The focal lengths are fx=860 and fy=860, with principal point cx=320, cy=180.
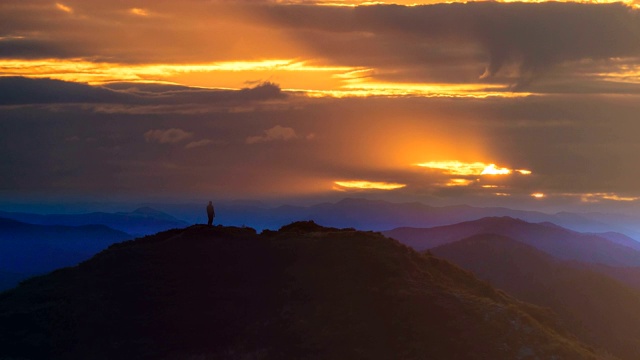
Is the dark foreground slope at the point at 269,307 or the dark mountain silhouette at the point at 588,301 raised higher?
the dark foreground slope at the point at 269,307

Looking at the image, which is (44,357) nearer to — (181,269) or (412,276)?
(181,269)

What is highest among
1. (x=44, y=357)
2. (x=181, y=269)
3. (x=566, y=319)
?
(x=181, y=269)

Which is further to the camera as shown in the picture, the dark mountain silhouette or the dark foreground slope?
the dark mountain silhouette

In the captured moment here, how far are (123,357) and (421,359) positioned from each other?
75.6ft

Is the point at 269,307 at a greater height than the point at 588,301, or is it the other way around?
the point at 269,307

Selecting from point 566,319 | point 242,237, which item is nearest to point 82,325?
point 242,237

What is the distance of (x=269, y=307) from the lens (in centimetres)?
7356

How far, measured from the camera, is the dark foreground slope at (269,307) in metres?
66.3

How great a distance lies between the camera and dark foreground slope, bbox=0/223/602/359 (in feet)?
218

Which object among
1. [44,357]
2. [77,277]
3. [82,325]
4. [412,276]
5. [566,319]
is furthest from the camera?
[566,319]

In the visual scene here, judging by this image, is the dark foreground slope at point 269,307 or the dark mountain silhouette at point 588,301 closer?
the dark foreground slope at point 269,307

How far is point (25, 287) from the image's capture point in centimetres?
8394

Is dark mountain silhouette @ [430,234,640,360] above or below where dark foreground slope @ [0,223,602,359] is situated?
below

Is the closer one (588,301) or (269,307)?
(269,307)
